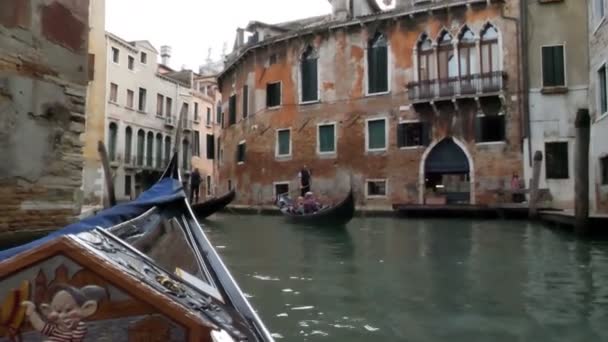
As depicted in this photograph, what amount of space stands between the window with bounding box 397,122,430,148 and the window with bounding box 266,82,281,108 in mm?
3395

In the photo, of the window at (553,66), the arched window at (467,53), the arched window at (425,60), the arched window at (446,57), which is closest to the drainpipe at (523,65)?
the window at (553,66)

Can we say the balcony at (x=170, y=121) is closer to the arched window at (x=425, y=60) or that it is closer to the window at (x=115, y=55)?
the window at (x=115, y=55)

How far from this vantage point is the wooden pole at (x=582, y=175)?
18.2 ft

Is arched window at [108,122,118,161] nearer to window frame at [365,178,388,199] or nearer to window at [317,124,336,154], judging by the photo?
window at [317,124,336,154]

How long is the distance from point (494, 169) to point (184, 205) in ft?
29.4

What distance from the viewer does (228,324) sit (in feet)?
3.74

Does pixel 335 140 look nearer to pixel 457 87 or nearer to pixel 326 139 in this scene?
pixel 326 139

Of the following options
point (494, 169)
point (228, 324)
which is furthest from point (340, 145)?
point (228, 324)

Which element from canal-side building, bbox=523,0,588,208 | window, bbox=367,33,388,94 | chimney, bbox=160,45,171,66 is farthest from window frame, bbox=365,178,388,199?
chimney, bbox=160,45,171,66

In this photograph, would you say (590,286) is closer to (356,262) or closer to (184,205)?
(356,262)

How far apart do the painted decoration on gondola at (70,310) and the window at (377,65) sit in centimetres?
1121

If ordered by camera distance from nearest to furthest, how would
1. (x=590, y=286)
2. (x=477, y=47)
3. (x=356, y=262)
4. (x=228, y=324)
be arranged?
(x=228, y=324)
(x=590, y=286)
(x=356, y=262)
(x=477, y=47)

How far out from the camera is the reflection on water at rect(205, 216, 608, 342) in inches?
90.0

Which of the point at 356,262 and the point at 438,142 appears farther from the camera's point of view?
the point at 438,142
